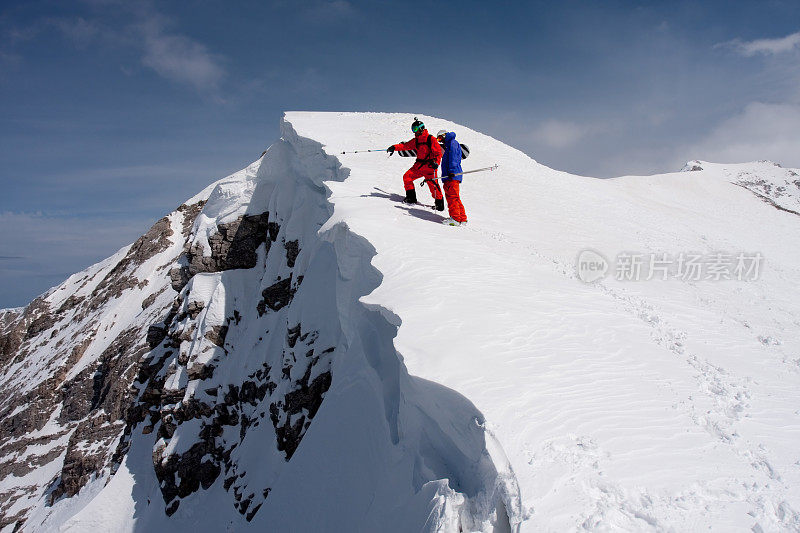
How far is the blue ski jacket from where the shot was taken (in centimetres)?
1274

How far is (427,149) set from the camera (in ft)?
43.3

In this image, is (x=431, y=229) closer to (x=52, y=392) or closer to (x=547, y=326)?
(x=547, y=326)

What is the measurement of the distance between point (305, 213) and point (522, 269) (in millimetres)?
13946

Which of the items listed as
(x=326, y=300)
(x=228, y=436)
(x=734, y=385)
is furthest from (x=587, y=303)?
(x=228, y=436)

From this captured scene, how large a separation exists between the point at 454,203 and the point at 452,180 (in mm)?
748

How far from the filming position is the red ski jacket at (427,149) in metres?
13.1

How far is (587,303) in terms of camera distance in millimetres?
8648

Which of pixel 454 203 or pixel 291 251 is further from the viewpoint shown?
pixel 291 251

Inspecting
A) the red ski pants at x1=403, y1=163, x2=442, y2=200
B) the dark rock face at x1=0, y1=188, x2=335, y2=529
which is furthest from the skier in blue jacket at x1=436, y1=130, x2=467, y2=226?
the dark rock face at x1=0, y1=188, x2=335, y2=529

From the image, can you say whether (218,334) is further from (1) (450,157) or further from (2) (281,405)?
(1) (450,157)

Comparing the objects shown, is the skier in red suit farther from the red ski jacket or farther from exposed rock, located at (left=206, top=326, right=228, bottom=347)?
exposed rock, located at (left=206, top=326, right=228, bottom=347)

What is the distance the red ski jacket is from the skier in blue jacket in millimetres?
276

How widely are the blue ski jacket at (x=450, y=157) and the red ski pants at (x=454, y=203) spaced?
208 mm

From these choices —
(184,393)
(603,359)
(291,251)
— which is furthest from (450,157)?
(184,393)
